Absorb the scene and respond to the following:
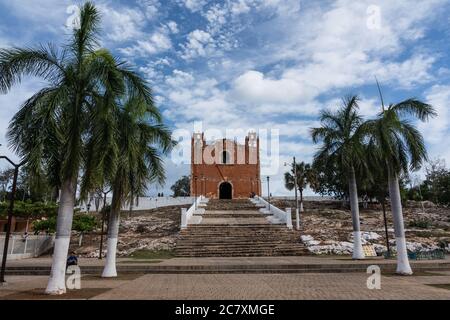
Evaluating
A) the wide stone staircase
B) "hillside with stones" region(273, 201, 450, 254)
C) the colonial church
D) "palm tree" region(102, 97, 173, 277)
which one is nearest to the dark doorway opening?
the colonial church

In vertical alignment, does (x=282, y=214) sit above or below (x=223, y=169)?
Answer: below

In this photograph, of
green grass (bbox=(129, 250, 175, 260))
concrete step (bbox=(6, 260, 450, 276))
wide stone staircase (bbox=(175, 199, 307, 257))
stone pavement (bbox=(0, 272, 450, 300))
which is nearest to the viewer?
stone pavement (bbox=(0, 272, 450, 300))

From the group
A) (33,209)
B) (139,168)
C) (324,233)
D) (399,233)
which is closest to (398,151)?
(399,233)

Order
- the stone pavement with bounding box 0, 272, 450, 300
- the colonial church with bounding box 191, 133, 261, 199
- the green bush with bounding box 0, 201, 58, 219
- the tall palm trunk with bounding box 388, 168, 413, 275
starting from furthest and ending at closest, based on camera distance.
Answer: the colonial church with bounding box 191, 133, 261, 199
the green bush with bounding box 0, 201, 58, 219
the tall palm trunk with bounding box 388, 168, 413, 275
the stone pavement with bounding box 0, 272, 450, 300

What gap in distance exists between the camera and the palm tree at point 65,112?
7.70 m

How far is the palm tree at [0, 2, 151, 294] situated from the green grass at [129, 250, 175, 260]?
10.8 meters

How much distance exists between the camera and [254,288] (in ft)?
29.4

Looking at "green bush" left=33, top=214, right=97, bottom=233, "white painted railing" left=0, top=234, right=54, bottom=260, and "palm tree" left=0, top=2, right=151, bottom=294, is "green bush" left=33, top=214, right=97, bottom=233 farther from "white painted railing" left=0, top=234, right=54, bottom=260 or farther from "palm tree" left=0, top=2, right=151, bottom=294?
"palm tree" left=0, top=2, right=151, bottom=294

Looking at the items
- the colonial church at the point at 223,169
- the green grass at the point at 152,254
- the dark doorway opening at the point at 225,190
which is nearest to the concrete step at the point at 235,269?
the green grass at the point at 152,254

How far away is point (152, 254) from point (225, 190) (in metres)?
24.7

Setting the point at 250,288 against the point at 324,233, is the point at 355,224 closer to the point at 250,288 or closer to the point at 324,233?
the point at 324,233

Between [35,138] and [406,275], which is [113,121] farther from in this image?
[406,275]

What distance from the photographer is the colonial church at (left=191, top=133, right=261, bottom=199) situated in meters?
42.6
